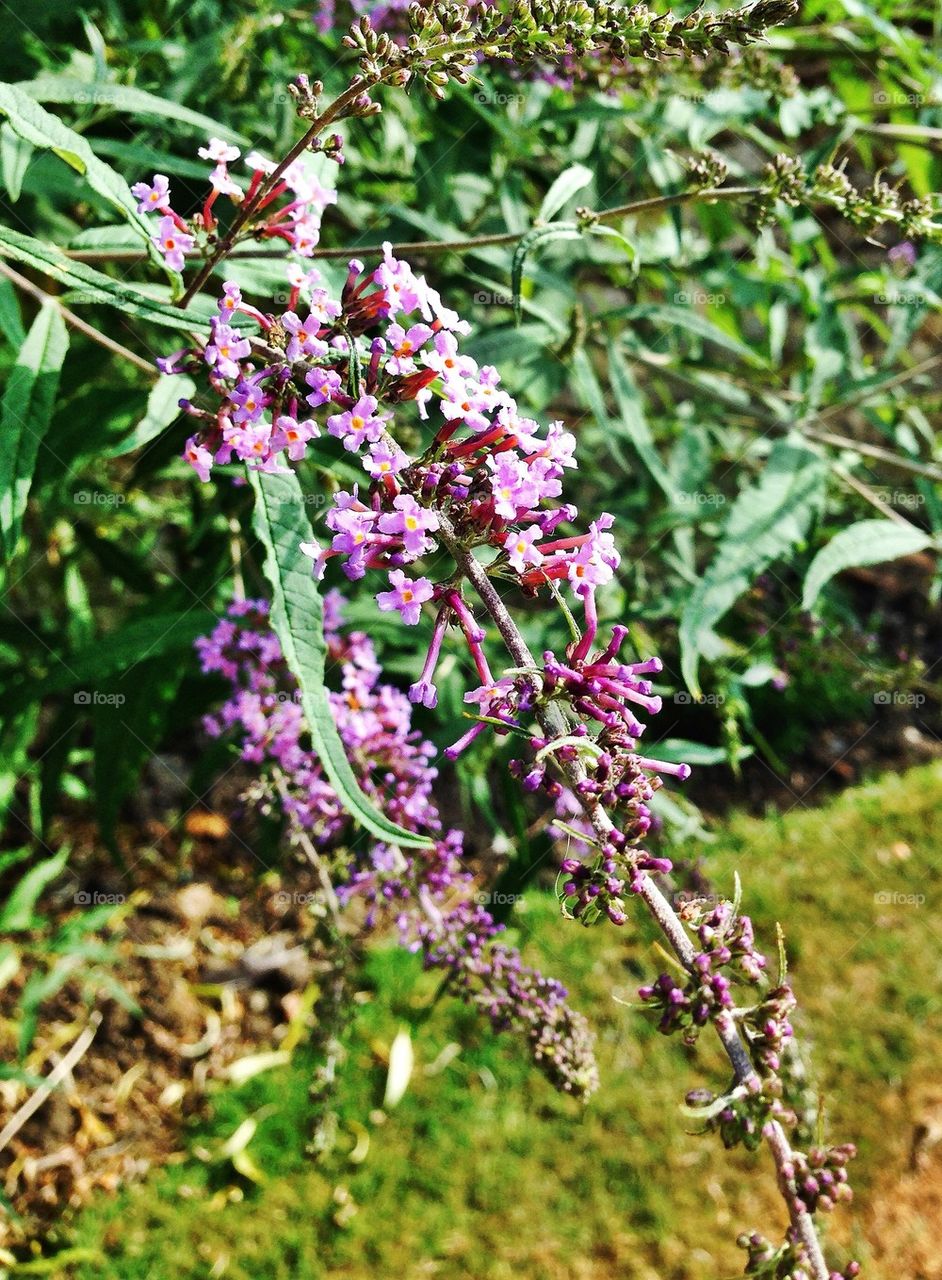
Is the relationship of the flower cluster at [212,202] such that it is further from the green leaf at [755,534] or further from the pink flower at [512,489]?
the green leaf at [755,534]

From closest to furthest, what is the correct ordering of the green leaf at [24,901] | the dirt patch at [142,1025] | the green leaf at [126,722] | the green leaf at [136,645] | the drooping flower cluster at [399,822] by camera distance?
1. the drooping flower cluster at [399,822]
2. the green leaf at [136,645]
3. the green leaf at [126,722]
4. the green leaf at [24,901]
5. the dirt patch at [142,1025]

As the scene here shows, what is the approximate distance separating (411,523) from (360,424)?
154 millimetres

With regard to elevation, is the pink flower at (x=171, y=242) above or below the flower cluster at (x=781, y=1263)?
above

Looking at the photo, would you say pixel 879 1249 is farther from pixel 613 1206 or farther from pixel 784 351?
pixel 784 351

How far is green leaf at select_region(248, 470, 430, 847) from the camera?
4.68 ft

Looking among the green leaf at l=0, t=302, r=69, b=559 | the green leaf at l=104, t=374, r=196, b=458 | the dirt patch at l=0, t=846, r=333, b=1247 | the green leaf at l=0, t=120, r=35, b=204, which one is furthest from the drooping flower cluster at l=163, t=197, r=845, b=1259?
the dirt patch at l=0, t=846, r=333, b=1247

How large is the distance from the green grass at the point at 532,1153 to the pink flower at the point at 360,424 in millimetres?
2150

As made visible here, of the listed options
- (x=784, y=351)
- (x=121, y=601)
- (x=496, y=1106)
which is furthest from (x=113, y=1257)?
(x=784, y=351)

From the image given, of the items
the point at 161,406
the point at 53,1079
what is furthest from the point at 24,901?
the point at 161,406

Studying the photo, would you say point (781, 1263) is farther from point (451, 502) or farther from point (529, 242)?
point (529, 242)

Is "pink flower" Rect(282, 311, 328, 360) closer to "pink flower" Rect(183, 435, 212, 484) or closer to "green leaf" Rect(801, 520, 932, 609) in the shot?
"pink flower" Rect(183, 435, 212, 484)

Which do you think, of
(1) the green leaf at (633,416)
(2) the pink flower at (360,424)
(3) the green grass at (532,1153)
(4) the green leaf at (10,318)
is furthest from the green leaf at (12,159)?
(3) the green grass at (532,1153)

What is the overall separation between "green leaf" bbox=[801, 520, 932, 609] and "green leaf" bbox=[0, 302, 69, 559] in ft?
4.92

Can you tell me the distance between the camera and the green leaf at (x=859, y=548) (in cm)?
220
